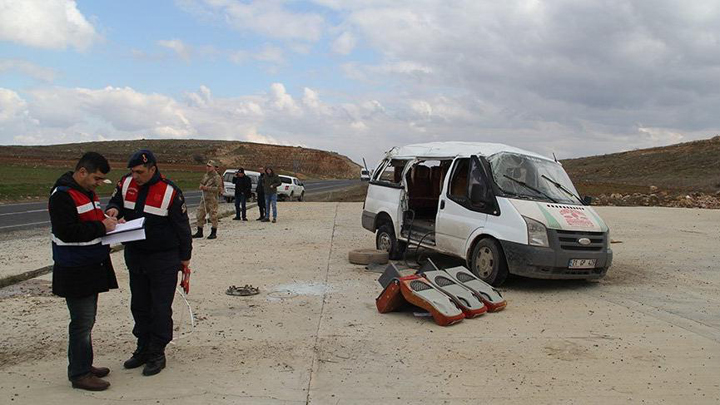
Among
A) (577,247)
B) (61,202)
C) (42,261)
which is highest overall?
(61,202)

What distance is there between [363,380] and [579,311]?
3.61 m

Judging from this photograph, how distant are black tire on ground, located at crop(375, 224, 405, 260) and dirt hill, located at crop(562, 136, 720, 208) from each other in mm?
23164

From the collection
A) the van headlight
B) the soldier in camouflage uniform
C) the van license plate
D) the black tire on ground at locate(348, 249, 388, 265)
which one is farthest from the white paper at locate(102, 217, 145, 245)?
the soldier in camouflage uniform

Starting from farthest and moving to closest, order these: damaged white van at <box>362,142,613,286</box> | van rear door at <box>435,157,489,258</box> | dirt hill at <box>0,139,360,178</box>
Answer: dirt hill at <box>0,139,360,178</box>
van rear door at <box>435,157,489,258</box>
damaged white van at <box>362,142,613,286</box>

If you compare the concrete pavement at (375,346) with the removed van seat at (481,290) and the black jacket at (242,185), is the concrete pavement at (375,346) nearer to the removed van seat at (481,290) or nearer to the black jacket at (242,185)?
the removed van seat at (481,290)

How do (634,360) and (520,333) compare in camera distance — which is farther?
(520,333)

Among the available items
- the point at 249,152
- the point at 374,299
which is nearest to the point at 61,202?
the point at 374,299

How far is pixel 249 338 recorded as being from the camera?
5.99 m

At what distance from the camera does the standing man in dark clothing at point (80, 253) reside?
4.45 metres

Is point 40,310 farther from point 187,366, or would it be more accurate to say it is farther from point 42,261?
point 42,261

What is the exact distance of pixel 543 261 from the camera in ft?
26.6

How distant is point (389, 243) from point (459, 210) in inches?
83.4

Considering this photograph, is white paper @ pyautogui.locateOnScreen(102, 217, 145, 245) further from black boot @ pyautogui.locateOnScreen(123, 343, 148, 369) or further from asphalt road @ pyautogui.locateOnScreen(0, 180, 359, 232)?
asphalt road @ pyautogui.locateOnScreen(0, 180, 359, 232)

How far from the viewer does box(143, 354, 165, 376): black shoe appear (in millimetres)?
4918
